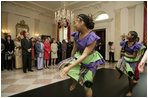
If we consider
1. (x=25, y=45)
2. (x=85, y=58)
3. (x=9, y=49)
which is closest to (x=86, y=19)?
(x=85, y=58)

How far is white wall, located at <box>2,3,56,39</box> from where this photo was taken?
27.2 ft

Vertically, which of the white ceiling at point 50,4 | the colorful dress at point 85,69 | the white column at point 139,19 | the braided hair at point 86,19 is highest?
the white ceiling at point 50,4

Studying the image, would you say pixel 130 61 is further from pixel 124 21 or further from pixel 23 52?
pixel 124 21

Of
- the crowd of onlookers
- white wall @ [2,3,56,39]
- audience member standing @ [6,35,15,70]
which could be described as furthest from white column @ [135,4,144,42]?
white wall @ [2,3,56,39]

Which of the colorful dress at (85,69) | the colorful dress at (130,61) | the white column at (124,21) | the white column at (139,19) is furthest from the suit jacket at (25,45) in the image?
the white column at (139,19)

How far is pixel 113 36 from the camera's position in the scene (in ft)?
25.4

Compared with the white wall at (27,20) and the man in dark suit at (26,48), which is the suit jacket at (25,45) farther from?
the white wall at (27,20)

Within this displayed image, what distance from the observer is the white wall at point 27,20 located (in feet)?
27.2

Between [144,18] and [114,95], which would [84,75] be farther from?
[144,18]

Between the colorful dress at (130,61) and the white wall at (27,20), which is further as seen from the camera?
the white wall at (27,20)

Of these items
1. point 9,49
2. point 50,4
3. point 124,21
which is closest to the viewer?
point 9,49

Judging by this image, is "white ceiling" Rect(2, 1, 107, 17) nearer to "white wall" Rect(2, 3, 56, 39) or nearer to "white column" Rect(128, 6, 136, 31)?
"white wall" Rect(2, 3, 56, 39)

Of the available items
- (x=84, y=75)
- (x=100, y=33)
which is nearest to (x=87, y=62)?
(x=84, y=75)

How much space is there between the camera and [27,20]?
950 centimetres
